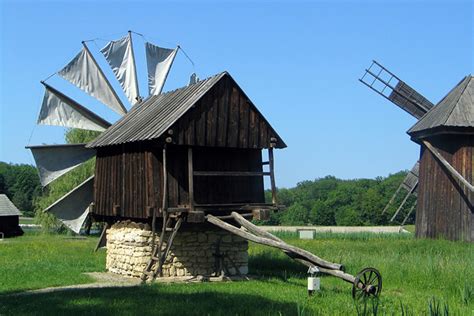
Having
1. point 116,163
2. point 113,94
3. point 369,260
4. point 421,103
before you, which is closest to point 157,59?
point 113,94

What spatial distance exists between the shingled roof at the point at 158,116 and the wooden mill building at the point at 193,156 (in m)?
0.03

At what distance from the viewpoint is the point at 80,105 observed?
65.1 ft

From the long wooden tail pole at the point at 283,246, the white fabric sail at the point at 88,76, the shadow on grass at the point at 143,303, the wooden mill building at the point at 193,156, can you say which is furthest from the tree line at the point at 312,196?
the shadow on grass at the point at 143,303

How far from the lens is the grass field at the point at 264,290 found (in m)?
11.1

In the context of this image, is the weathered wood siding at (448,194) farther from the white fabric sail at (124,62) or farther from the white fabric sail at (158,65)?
the white fabric sail at (124,62)

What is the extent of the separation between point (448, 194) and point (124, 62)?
14308 mm

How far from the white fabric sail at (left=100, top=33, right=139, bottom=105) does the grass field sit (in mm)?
5958

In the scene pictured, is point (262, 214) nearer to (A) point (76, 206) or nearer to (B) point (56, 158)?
(A) point (76, 206)

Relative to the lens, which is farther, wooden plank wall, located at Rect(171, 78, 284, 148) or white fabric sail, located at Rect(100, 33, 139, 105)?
white fabric sail, located at Rect(100, 33, 139, 105)

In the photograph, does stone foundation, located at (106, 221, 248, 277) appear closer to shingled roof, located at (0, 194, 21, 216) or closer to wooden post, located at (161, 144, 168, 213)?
wooden post, located at (161, 144, 168, 213)

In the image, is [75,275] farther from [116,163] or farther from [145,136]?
[145,136]

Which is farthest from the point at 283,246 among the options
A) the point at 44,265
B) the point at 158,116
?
the point at 44,265

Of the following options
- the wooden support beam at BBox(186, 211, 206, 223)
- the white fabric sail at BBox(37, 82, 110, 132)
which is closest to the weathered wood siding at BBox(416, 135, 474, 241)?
the wooden support beam at BBox(186, 211, 206, 223)

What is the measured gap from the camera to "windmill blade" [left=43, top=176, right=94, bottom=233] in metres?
19.9
